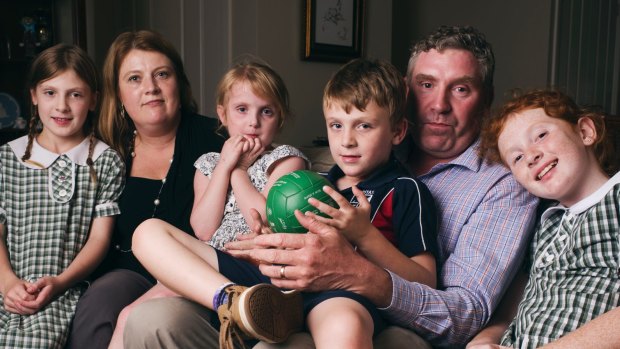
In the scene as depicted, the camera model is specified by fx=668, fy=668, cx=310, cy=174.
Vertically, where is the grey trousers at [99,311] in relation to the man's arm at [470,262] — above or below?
below

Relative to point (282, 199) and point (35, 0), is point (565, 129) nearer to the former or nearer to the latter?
point (282, 199)

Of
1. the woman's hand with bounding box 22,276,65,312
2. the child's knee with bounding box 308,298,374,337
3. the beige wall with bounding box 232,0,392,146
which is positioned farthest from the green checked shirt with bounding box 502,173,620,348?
the beige wall with bounding box 232,0,392,146

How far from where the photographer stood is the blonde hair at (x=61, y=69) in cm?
249

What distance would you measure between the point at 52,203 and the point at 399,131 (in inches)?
50.8

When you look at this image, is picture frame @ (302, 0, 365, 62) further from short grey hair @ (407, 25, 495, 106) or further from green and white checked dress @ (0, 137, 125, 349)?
short grey hair @ (407, 25, 495, 106)

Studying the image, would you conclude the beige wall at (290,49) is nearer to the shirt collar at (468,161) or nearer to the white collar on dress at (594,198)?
the shirt collar at (468,161)

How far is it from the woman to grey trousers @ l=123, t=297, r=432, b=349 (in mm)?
607

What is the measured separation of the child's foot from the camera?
5.03 ft

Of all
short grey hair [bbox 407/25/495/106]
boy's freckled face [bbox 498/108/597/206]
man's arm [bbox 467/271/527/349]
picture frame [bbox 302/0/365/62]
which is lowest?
man's arm [bbox 467/271/527/349]

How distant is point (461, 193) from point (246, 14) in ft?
9.41

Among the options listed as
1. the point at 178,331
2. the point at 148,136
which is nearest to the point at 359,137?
the point at 178,331

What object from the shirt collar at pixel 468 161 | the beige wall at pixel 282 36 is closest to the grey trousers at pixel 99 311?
the shirt collar at pixel 468 161

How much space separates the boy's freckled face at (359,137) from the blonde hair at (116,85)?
0.86m

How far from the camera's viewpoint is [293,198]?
1.74m
